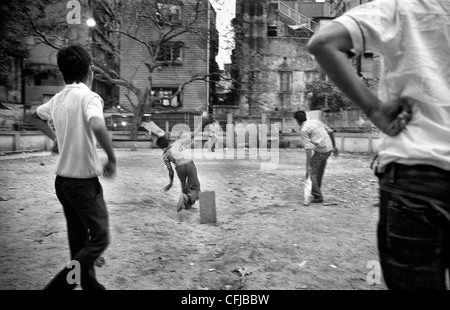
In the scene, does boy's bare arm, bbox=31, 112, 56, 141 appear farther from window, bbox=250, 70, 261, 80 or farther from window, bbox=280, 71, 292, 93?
window, bbox=280, 71, 292, 93

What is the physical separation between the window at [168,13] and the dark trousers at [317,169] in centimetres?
1543

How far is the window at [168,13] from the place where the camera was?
2020 centimetres

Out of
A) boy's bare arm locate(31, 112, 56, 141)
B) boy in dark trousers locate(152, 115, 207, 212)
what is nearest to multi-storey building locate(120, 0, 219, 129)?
boy in dark trousers locate(152, 115, 207, 212)

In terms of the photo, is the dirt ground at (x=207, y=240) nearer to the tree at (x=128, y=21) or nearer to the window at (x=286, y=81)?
the tree at (x=128, y=21)

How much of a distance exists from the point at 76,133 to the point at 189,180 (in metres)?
4.10

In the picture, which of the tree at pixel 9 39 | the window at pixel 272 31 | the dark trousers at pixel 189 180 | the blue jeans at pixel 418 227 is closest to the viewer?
the blue jeans at pixel 418 227

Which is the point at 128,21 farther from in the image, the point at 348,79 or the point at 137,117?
the point at 348,79

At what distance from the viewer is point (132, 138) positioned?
2202 centimetres

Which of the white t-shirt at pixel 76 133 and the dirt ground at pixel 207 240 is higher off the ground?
the white t-shirt at pixel 76 133

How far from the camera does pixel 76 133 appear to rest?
2.55 m

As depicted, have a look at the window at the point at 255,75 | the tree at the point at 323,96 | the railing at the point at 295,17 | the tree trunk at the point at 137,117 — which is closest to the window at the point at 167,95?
the tree trunk at the point at 137,117

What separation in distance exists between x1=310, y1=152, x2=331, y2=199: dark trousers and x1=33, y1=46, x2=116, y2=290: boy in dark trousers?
5170 mm

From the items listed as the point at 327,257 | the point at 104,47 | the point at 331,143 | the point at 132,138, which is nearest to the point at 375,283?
the point at 327,257
